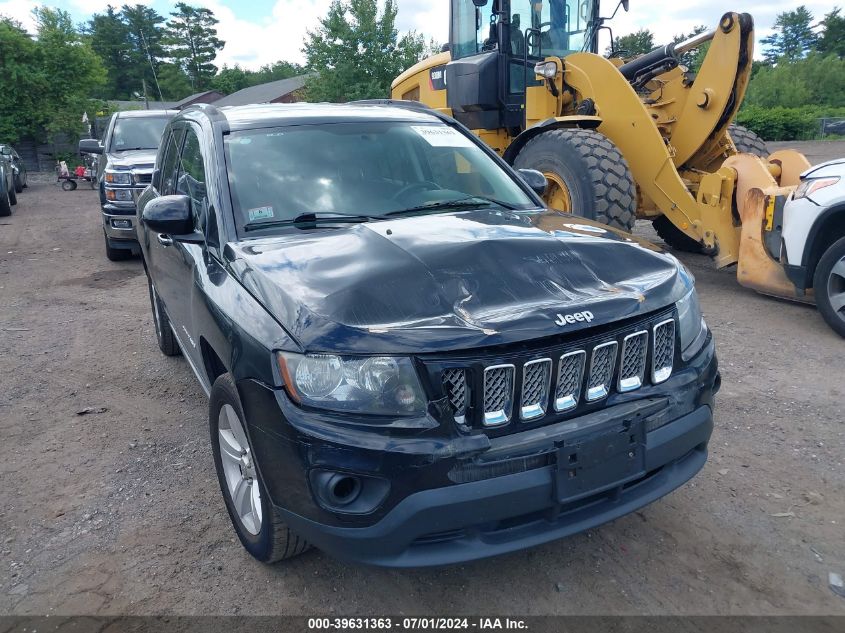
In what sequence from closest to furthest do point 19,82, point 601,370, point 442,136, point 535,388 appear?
point 535,388 < point 601,370 < point 442,136 < point 19,82

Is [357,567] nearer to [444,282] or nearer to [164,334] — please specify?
[444,282]

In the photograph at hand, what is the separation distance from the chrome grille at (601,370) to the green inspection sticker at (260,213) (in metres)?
1.65

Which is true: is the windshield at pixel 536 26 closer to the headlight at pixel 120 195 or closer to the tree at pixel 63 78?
the headlight at pixel 120 195

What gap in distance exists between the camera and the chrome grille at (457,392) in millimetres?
2148

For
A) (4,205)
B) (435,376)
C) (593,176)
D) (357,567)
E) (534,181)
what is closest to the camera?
(435,376)

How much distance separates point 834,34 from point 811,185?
282 ft

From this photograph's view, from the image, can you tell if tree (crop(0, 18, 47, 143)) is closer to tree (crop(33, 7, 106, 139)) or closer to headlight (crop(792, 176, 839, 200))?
tree (crop(33, 7, 106, 139))

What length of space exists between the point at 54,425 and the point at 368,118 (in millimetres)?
2796

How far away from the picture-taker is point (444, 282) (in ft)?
7.83

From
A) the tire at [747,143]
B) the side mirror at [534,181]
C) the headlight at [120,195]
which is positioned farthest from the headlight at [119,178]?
the tire at [747,143]

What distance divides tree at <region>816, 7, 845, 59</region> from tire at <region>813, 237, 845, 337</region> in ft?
272

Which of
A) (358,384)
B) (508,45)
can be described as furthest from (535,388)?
(508,45)

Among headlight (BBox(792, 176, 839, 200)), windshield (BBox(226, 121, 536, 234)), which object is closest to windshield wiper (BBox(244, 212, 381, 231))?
windshield (BBox(226, 121, 536, 234))

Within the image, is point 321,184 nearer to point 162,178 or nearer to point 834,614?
point 162,178
